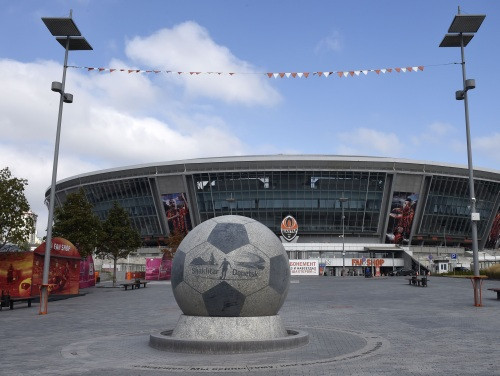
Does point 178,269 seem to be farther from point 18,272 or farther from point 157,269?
point 157,269

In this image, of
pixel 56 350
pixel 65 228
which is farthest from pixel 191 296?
pixel 65 228

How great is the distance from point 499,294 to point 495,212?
65941 mm

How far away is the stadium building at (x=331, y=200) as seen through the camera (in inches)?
3002

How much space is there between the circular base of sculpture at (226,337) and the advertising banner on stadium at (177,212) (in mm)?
68266

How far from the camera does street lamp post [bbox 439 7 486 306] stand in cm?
2036

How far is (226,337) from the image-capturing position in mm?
10531

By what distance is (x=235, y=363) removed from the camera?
9133 mm

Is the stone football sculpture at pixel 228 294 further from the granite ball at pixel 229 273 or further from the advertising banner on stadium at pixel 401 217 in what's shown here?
the advertising banner on stadium at pixel 401 217

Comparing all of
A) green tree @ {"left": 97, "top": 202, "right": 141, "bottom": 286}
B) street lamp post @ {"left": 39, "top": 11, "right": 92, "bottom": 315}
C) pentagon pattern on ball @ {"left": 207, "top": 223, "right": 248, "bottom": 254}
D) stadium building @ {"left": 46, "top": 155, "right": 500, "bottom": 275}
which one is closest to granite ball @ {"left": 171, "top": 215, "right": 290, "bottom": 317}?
pentagon pattern on ball @ {"left": 207, "top": 223, "right": 248, "bottom": 254}

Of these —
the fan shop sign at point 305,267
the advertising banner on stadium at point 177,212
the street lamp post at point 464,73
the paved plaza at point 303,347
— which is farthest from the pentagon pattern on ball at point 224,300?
the advertising banner on stadium at point 177,212

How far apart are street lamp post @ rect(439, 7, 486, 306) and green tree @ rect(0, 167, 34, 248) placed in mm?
21003

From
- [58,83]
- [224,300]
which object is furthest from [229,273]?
[58,83]

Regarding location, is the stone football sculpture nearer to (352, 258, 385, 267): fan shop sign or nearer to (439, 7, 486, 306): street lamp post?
(439, 7, 486, 306): street lamp post

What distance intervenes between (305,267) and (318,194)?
61.7 ft
